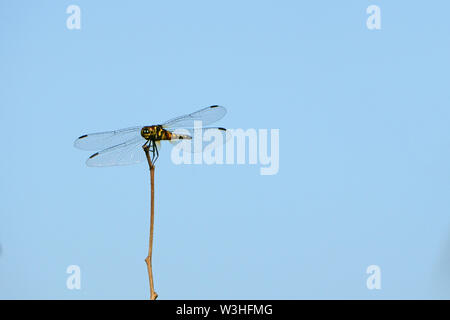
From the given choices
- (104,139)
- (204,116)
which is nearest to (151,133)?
(104,139)

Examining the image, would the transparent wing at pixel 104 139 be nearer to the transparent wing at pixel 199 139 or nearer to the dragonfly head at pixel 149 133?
the transparent wing at pixel 199 139

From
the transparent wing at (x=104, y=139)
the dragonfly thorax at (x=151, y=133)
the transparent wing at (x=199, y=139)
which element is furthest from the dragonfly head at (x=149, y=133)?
the transparent wing at (x=104, y=139)

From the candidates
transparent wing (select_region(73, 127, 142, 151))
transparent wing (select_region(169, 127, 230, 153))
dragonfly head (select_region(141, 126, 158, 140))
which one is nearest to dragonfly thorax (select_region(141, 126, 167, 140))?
dragonfly head (select_region(141, 126, 158, 140))

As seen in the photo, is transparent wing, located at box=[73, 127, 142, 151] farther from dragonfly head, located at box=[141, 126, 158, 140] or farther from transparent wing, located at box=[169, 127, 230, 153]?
dragonfly head, located at box=[141, 126, 158, 140]

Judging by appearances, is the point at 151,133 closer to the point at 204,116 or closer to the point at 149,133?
the point at 149,133
